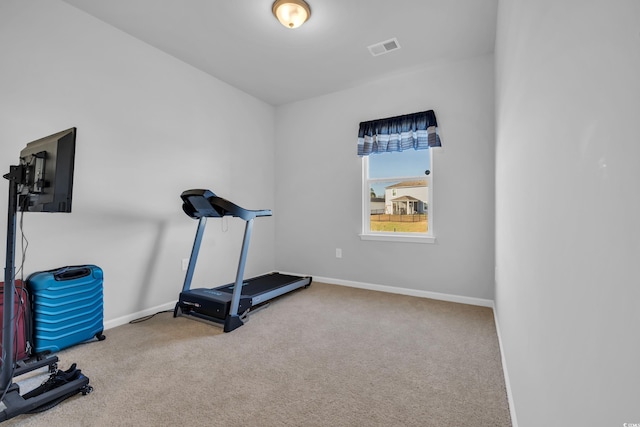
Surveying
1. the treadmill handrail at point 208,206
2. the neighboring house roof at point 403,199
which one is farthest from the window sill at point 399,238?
the treadmill handrail at point 208,206

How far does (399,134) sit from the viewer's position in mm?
3627

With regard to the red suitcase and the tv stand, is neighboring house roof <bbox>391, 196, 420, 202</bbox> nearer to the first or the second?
the tv stand

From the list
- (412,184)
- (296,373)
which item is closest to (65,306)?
(296,373)

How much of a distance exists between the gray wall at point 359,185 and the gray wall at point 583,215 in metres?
2.30

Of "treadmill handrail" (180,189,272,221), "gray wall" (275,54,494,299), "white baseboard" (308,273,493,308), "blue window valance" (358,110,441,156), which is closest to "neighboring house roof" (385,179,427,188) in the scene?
"gray wall" (275,54,494,299)

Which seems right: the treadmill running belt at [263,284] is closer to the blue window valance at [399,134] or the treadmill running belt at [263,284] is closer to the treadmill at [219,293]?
the treadmill at [219,293]

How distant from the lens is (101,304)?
94.7 inches

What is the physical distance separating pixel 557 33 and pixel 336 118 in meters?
3.51

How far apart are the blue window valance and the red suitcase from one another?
348 centimetres

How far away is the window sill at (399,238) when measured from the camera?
3514mm

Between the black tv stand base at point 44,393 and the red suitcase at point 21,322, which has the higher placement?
the red suitcase at point 21,322

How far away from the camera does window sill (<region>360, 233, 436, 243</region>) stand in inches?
138

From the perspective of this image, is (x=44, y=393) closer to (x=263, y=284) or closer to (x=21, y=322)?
(x=21, y=322)

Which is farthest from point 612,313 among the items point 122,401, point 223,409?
point 122,401
